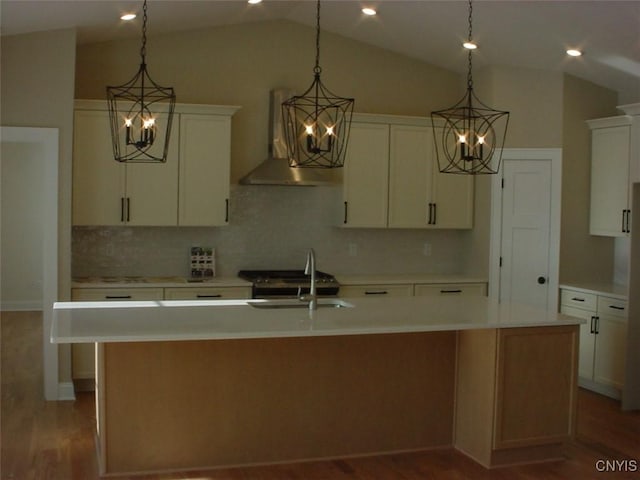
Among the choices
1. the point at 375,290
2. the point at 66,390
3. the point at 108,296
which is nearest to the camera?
the point at 66,390

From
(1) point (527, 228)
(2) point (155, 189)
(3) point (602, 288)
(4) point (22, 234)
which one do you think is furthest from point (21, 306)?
(3) point (602, 288)

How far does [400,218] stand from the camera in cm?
708

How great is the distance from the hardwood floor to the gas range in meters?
1.59

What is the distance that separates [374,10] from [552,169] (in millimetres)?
2103

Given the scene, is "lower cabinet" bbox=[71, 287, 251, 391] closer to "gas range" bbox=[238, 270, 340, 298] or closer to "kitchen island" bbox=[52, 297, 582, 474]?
"gas range" bbox=[238, 270, 340, 298]

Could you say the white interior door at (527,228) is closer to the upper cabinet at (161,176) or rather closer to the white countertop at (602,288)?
the white countertop at (602,288)

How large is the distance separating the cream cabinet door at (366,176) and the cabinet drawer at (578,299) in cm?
169

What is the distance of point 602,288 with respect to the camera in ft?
21.3

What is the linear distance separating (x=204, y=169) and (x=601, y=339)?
356 centimetres

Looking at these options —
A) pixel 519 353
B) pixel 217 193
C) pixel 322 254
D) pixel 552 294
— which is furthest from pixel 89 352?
pixel 552 294

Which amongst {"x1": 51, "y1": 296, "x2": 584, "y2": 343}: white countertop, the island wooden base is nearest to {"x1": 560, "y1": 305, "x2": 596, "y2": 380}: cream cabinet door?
{"x1": 51, "y1": 296, "x2": 584, "y2": 343}: white countertop

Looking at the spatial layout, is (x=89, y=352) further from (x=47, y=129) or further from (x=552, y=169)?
(x=552, y=169)

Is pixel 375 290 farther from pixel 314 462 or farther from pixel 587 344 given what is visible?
pixel 314 462

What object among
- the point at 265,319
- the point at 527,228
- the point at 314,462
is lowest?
the point at 314,462
